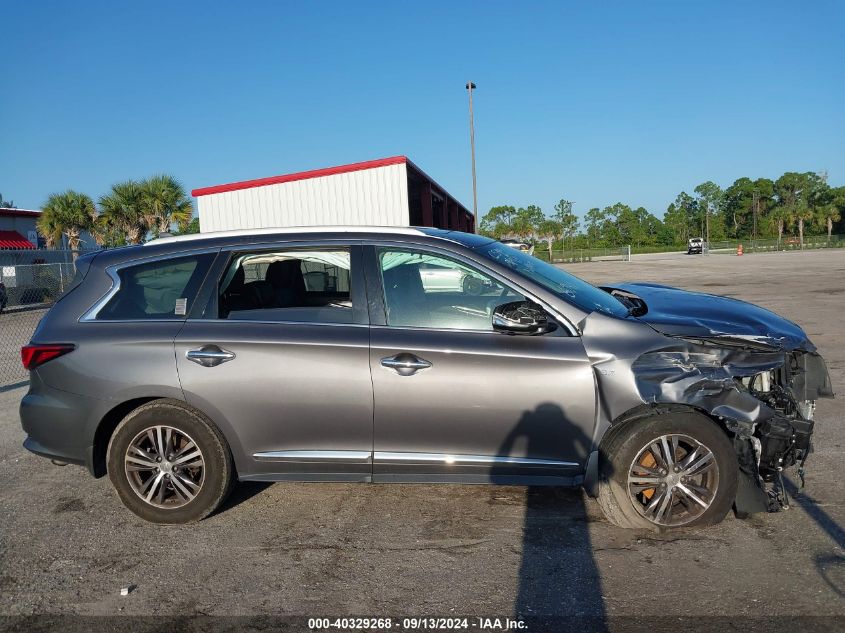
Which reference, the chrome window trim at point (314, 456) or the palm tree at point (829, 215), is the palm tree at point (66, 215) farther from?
the palm tree at point (829, 215)

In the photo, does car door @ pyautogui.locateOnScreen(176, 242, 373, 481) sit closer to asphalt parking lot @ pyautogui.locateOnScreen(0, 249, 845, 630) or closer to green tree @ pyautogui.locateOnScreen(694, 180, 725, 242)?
asphalt parking lot @ pyautogui.locateOnScreen(0, 249, 845, 630)

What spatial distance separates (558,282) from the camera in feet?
14.6

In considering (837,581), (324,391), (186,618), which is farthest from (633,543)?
(186,618)

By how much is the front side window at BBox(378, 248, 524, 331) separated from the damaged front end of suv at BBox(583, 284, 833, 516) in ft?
2.02

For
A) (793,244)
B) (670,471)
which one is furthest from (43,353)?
(793,244)

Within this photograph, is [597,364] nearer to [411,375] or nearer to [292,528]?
[411,375]

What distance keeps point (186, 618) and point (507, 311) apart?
229cm

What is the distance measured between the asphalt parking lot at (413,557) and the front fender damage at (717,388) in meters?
0.34

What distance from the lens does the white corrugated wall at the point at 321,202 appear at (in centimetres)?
2036

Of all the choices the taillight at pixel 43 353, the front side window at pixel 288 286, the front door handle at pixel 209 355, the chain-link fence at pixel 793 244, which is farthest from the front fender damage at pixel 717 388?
the chain-link fence at pixel 793 244

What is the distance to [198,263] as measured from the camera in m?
4.39

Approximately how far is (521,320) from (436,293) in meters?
0.57

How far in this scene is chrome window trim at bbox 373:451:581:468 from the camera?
389 centimetres

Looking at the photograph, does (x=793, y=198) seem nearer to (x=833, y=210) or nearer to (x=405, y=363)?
(x=833, y=210)
